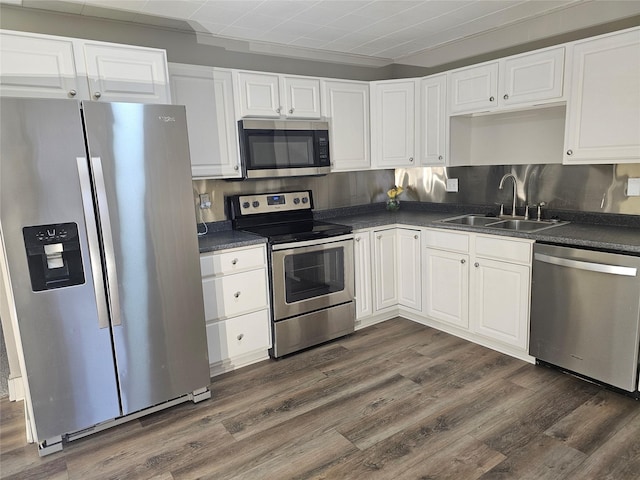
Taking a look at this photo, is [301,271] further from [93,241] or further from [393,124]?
[393,124]

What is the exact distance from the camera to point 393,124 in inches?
148

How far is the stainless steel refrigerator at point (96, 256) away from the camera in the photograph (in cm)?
197

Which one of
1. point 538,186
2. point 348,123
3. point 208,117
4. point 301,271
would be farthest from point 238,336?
point 538,186

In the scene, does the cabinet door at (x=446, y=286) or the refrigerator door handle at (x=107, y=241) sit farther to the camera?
the cabinet door at (x=446, y=286)

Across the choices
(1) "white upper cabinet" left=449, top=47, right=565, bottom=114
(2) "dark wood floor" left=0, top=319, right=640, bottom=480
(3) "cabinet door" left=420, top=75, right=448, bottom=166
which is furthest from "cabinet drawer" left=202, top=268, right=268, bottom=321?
(1) "white upper cabinet" left=449, top=47, right=565, bottom=114

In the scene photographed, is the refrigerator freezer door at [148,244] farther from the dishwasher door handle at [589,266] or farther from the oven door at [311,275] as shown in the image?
the dishwasher door handle at [589,266]

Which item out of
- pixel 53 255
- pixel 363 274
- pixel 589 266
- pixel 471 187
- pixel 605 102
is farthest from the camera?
pixel 471 187

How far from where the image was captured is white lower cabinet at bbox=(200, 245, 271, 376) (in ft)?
9.14

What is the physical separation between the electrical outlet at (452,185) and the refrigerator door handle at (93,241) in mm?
3026

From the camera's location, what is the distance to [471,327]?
3.18 m

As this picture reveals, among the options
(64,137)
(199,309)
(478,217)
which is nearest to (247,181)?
(199,309)

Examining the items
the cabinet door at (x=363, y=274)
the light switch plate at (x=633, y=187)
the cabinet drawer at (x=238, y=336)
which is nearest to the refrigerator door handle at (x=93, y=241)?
the cabinet drawer at (x=238, y=336)

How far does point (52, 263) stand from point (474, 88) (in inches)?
123

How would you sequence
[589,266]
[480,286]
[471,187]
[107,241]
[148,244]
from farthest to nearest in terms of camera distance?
1. [471,187]
2. [480,286]
3. [589,266]
4. [148,244]
5. [107,241]
